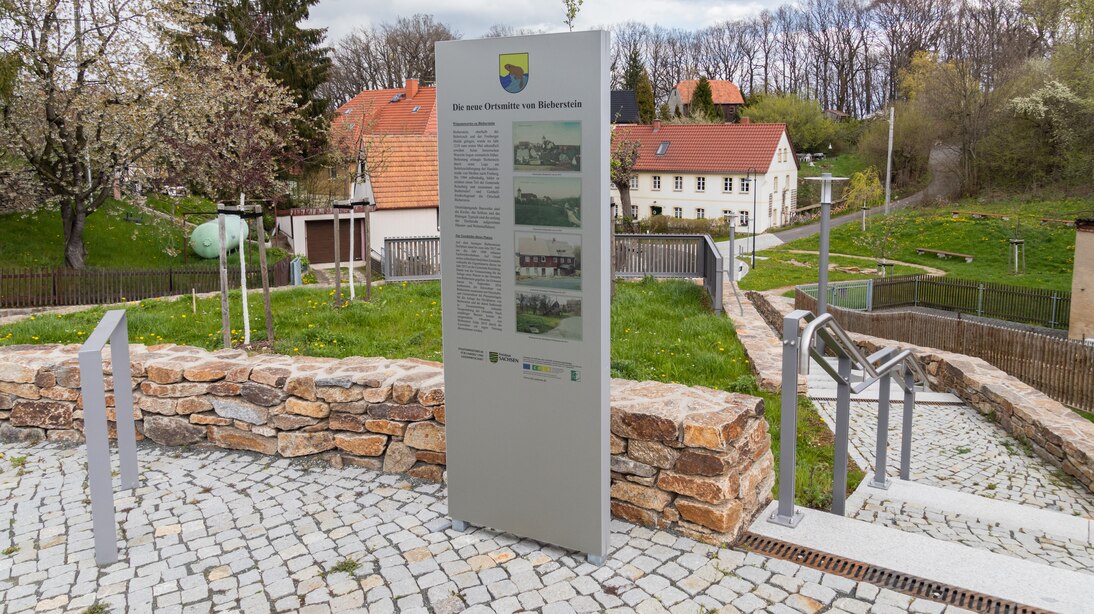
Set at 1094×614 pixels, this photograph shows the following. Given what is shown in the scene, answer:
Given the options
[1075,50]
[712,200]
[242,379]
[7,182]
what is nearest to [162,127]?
[7,182]

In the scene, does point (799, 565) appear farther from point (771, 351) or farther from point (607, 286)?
point (771, 351)

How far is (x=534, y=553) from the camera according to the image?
451cm

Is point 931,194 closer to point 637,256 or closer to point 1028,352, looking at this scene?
point 1028,352

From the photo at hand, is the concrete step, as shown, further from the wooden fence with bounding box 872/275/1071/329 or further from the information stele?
the wooden fence with bounding box 872/275/1071/329

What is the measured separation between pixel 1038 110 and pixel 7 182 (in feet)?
135

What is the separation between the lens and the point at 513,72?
4.13 metres

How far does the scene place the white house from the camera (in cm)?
4634

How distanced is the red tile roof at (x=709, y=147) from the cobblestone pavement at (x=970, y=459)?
37334mm

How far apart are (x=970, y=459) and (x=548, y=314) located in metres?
6.04

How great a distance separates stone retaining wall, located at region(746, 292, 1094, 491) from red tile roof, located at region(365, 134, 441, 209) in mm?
20653

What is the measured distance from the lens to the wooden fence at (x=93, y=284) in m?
18.7

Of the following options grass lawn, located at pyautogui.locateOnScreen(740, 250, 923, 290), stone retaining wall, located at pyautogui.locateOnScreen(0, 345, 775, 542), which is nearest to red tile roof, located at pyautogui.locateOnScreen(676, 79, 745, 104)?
grass lawn, located at pyautogui.locateOnScreen(740, 250, 923, 290)

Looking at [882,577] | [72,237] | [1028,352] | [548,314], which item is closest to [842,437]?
[882,577]

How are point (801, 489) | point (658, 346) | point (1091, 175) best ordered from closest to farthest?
point (801, 489)
point (658, 346)
point (1091, 175)
